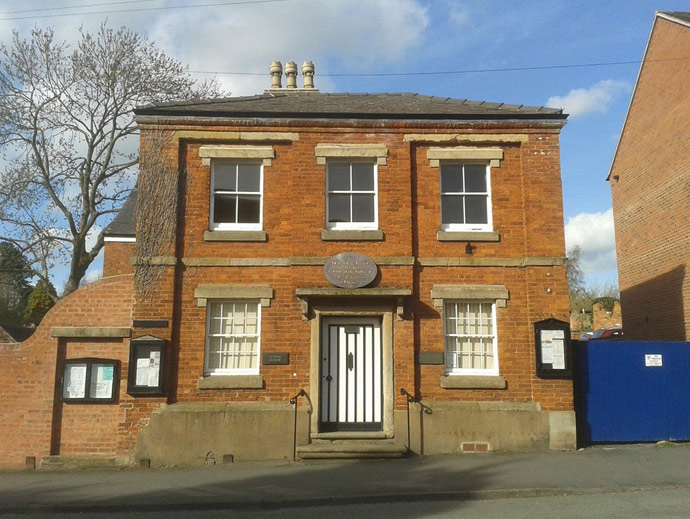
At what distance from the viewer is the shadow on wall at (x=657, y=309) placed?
15938 mm

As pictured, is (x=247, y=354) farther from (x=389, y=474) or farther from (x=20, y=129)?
(x=20, y=129)

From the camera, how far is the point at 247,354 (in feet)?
36.1

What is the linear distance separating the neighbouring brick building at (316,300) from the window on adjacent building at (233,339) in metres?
0.04

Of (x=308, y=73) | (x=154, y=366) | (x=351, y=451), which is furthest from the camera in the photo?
(x=308, y=73)

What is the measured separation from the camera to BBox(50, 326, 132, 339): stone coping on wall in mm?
10789

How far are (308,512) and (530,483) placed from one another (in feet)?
10.2

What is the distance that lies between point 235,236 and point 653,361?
8.33 meters

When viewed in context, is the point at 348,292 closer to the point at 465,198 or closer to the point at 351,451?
the point at 351,451

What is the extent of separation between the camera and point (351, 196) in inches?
453

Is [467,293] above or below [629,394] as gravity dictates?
above

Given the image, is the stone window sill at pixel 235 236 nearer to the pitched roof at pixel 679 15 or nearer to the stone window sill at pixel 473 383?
the stone window sill at pixel 473 383

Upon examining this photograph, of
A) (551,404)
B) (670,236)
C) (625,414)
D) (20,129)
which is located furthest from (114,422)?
(670,236)

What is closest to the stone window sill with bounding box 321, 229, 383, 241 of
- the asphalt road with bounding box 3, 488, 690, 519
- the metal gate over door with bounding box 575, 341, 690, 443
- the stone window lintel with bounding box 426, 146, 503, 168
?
the stone window lintel with bounding box 426, 146, 503, 168

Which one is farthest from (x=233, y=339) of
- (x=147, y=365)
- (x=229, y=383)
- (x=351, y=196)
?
(x=351, y=196)
